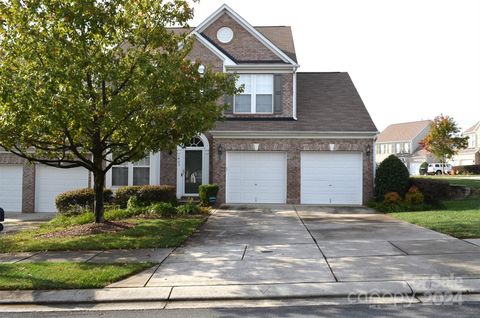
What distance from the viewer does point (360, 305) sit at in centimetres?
618

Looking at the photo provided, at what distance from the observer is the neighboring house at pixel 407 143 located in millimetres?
68125

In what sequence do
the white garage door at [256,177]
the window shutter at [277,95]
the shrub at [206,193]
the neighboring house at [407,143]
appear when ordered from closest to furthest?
the shrub at [206,193] < the white garage door at [256,177] < the window shutter at [277,95] < the neighboring house at [407,143]

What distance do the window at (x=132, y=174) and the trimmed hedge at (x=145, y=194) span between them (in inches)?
64.9

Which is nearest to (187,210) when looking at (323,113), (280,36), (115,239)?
(115,239)

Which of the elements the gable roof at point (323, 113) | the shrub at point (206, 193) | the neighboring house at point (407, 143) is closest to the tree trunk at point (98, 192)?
the shrub at point (206, 193)

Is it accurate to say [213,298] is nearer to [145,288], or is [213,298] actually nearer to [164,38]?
[145,288]

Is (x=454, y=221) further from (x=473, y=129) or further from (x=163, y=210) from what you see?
(x=473, y=129)

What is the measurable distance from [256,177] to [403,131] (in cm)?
6240

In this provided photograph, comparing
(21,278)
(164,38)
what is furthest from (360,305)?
(164,38)

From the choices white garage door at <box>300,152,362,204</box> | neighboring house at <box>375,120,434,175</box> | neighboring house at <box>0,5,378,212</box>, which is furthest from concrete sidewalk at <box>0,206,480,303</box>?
neighboring house at <box>375,120,434,175</box>

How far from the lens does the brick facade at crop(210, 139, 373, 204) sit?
18938 millimetres

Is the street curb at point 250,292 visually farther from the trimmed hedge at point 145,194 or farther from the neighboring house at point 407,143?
the neighboring house at point 407,143

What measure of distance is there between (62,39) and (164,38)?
274 cm

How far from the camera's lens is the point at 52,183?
2020cm
